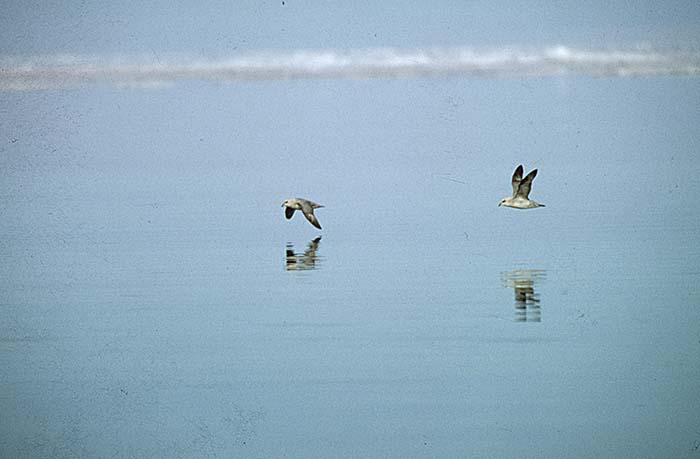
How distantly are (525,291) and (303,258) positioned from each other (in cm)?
490

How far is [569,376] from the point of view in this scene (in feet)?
44.5

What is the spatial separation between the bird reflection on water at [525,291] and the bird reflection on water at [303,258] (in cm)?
328

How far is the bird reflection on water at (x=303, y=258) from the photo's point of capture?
2064cm

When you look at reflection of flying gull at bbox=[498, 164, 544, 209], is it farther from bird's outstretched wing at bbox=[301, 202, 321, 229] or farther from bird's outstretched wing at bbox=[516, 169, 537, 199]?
bird's outstretched wing at bbox=[301, 202, 321, 229]

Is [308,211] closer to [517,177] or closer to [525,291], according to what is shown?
[517,177]

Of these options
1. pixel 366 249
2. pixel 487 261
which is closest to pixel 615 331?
pixel 487 261

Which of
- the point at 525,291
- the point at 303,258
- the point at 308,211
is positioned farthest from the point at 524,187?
the point at 525,291

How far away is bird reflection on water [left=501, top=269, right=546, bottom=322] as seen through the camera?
16.4 meters

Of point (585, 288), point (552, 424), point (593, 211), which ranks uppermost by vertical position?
point (593, 211)

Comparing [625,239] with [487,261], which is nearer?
[487,261]

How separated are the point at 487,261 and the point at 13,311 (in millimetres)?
7307

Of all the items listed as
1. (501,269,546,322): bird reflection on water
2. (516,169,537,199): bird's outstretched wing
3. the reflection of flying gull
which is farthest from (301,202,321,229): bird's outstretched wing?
(501,269,546,322): bird reflection on water

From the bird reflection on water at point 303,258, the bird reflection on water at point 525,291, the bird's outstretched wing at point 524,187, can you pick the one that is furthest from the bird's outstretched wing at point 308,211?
the bird reflection on water at point 525,291

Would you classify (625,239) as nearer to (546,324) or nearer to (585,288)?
(585,288)
